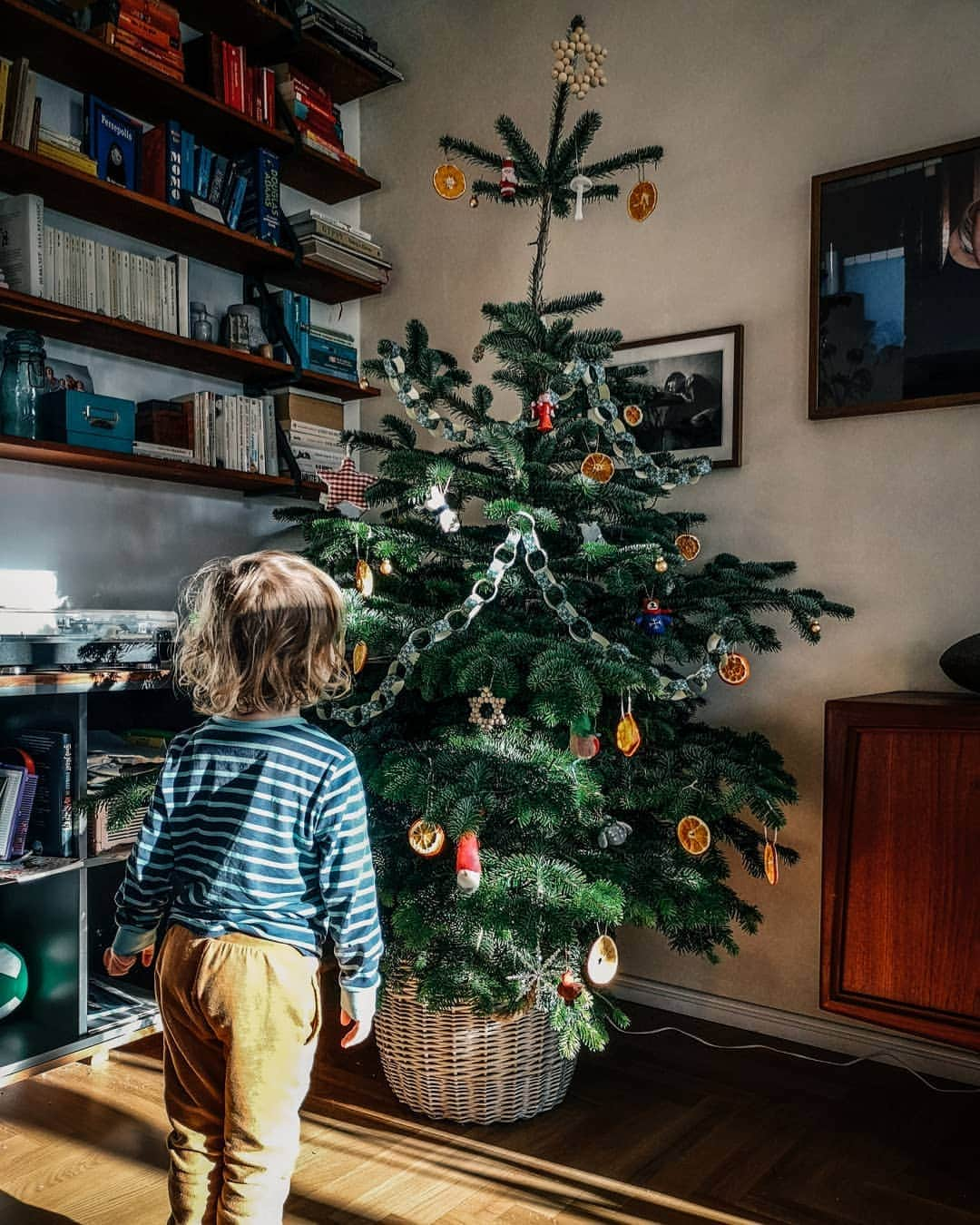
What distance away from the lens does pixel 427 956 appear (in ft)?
5.55

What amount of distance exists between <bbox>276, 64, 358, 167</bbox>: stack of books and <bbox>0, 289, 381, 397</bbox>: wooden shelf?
0.64m

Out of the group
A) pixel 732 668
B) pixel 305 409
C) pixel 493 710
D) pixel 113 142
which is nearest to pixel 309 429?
pixel 305 409

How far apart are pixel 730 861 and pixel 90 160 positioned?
7.20ft

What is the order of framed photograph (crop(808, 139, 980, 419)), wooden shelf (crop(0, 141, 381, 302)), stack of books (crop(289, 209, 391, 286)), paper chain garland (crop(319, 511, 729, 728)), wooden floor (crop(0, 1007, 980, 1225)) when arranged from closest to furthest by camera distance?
wooden floor (crop(0, 1007, 980, 1225)) → paper chain garland (crop(319, 511, 729, 728)) → framed photograph (crop(808, 139, 980, 419)) → wooden shelf (crop(0, 141, 381, 302)) → stack of books (crop(289, 209, 391, 286))

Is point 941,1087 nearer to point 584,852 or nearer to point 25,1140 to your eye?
point 584,852

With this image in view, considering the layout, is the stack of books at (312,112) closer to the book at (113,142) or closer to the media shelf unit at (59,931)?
the book at (113,142)

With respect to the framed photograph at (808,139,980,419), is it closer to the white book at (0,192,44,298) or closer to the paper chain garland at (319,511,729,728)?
the paper chain garland at (319,511,729,728)

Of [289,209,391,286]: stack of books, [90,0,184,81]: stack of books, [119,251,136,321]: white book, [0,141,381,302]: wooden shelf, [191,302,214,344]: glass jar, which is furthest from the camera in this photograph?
[289,209,391,286]: stack of books

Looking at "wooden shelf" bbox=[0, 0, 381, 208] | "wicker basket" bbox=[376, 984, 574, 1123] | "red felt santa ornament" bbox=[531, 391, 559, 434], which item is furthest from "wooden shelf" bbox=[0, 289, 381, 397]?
"wicker basket" bbox=[376, 984, 574, 1123]

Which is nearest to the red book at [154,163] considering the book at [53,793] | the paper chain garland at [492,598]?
the book at [53,793]

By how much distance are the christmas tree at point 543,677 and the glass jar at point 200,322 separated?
0.83 metres

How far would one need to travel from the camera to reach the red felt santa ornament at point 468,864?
1476 mm

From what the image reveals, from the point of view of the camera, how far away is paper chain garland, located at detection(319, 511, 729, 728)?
169 cm

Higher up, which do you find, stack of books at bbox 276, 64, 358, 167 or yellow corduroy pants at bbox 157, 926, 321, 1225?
stack of books at bbox 276, 64, 358, 167
